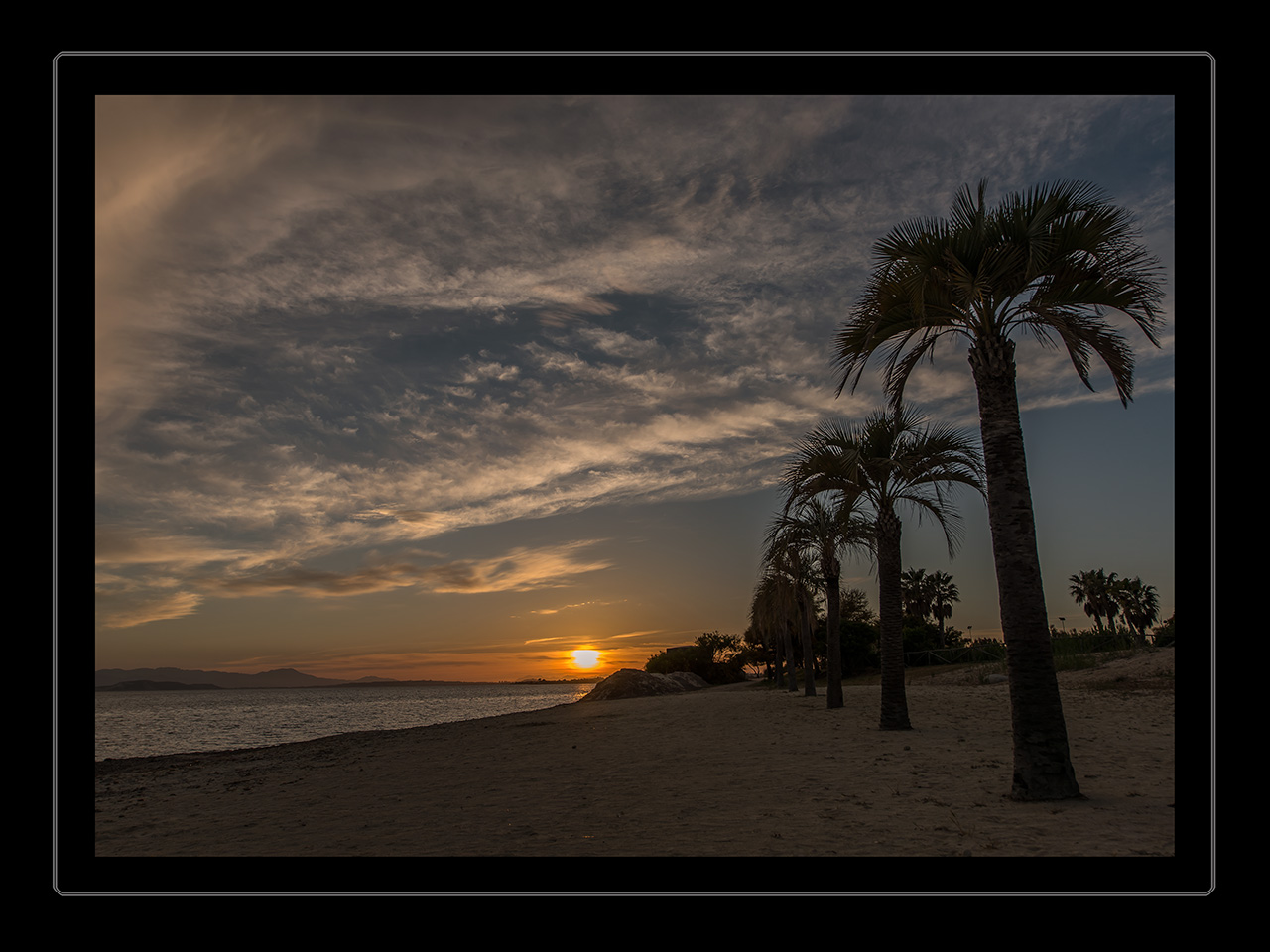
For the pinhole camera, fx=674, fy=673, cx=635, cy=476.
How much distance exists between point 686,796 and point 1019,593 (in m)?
5.26

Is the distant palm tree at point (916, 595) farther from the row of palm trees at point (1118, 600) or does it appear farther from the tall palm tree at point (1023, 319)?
the tall palm tree at point (1023, 319)

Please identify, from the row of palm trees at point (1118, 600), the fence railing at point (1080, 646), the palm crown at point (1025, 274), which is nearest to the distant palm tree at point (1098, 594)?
the row of palm trees at point (1118, 600)

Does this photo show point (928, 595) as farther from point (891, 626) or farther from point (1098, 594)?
point (891, 626)

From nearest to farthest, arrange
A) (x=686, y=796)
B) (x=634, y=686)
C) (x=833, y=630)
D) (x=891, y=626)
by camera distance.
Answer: (x=686, y=796) → (x=891, y=626) → (x=833, y=630) → (x=634, y=686)

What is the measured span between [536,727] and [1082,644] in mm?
27167

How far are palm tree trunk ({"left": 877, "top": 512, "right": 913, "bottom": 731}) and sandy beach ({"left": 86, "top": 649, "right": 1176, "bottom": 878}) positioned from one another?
0.90 m

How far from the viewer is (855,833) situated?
22.4ft

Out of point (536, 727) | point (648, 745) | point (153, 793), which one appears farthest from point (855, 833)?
point (536, 727)

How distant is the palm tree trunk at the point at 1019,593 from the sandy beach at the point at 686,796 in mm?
472

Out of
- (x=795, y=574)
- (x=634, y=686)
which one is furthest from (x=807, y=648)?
(x=634, y=686)

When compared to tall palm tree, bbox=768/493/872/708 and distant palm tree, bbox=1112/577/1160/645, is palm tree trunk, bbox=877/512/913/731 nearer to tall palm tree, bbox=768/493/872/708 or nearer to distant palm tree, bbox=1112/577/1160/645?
tall palm tree, bbox=768/493/872/708

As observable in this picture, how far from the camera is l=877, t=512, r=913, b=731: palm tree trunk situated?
16859mm

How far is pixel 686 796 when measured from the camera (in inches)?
378
